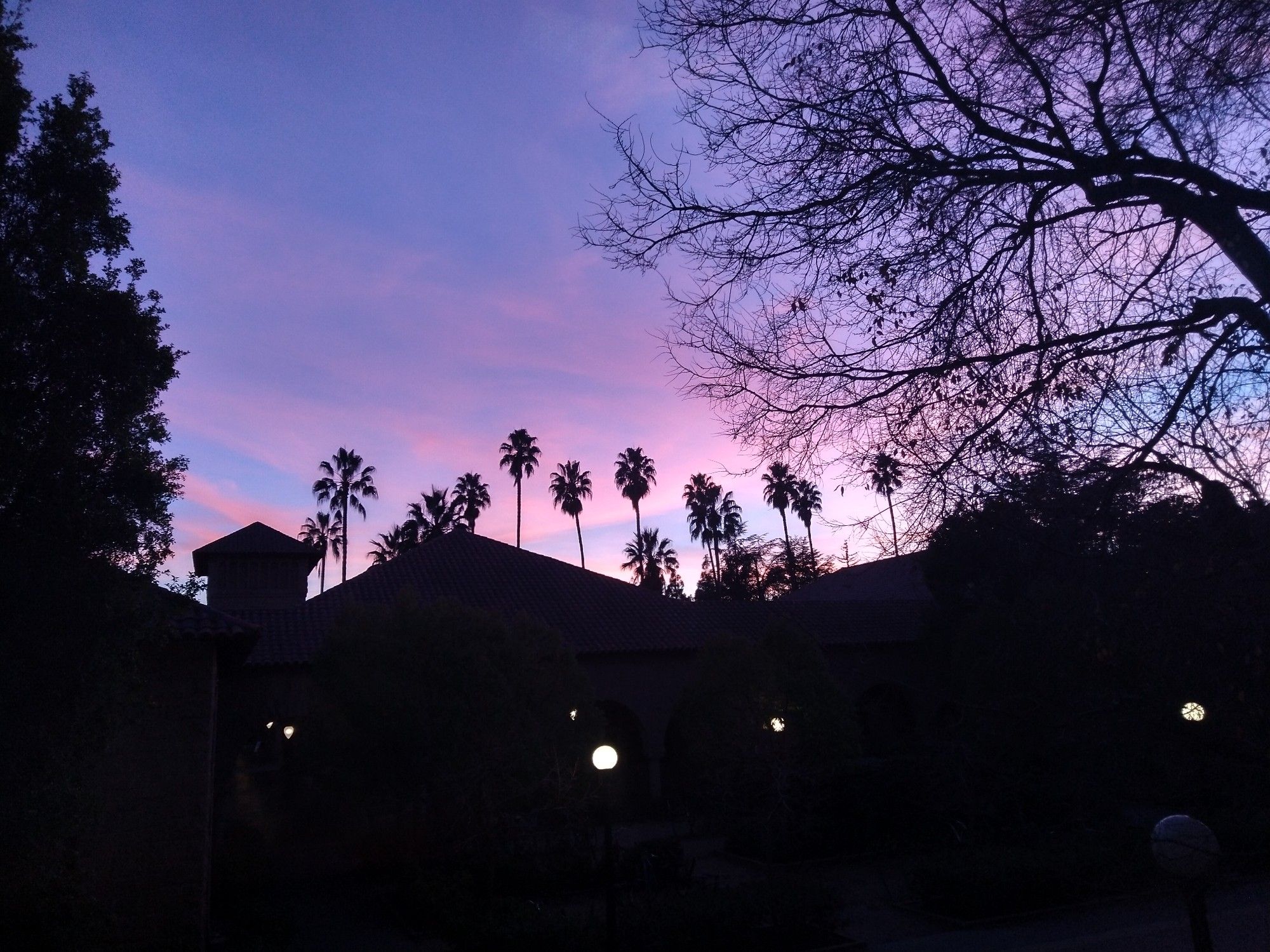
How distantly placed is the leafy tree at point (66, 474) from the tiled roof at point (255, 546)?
26.8m

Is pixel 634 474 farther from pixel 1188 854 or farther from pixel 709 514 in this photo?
pixel 1188 854

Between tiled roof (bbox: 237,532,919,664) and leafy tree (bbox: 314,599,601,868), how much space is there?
337 inches

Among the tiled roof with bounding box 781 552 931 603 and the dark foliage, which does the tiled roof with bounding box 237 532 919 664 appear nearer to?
the tiled roof with bounding box 781 552 931 603

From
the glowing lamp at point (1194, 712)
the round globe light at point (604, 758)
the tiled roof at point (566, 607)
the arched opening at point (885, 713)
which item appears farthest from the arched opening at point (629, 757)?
the glowing lamp at point (1194, 712)

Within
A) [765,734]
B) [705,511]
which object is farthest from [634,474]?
[765,734]

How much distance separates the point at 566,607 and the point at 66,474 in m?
19.8

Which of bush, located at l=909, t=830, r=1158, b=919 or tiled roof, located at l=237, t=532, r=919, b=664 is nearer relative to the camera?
bush, located at l=909, t=830, r=1158, b=919

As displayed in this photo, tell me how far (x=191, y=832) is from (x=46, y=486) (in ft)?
21.0

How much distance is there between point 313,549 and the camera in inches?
1339

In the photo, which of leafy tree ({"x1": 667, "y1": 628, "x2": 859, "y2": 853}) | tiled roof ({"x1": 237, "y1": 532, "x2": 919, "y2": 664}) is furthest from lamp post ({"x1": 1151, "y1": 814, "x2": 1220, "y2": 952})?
tiled roof ({"x1": 237, "y1": 532, "x2": 919, "y2": 664})

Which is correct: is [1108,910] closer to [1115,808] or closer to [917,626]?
[1115,808]

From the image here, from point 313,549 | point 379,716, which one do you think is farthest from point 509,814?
point 313,549

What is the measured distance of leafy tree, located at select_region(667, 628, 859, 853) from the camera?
15.1 m

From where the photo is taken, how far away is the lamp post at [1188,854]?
15.3 ft
